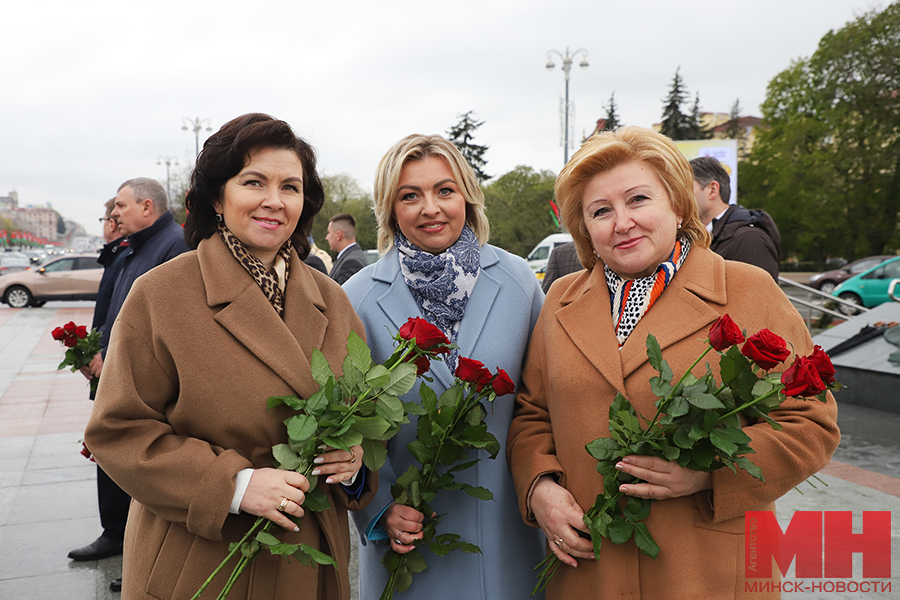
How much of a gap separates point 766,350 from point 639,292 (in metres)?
0.59

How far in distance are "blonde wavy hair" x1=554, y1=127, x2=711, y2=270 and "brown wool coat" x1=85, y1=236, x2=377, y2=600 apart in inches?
39.8

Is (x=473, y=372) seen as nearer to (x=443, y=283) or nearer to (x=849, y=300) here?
(x=443, y=283)

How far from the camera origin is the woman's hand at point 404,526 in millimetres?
2123

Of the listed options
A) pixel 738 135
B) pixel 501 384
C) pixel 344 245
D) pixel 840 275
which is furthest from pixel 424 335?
pixel 738 135

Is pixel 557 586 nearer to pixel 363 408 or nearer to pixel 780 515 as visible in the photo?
pixel 363 408

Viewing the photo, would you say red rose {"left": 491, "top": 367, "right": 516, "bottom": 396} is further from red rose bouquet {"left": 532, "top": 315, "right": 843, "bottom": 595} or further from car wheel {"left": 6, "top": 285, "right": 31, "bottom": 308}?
car wheel {"left": 6, "top": 285, "right": 31, "bottom": 308}

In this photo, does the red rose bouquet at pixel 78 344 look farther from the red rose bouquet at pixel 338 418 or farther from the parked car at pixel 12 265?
the parked car at pixel 12 265

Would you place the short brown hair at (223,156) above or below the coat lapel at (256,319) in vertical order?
above

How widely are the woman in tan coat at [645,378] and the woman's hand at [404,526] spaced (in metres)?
0.35

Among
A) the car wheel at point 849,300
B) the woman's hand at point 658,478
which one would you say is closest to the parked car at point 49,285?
the car wheel at point 849,300

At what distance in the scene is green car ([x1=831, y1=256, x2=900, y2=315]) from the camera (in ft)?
59.0

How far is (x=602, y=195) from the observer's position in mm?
2049

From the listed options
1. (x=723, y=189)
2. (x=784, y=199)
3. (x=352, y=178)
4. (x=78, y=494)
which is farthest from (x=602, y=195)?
(x=352, y=178)

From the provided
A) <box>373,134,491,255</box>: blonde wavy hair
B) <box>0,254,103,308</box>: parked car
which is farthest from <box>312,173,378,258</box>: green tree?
<box>373,134,491,255</box>: blonde wavy hair
